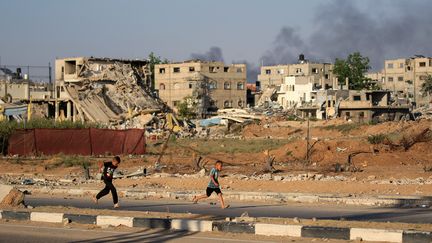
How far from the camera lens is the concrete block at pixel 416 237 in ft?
42.5

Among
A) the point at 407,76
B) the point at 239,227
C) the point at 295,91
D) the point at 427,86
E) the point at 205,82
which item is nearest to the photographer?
the point at 239,227

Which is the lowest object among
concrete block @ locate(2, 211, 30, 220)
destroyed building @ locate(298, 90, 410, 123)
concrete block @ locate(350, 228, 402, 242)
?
concrete block @ locate(2, 211, 30, 220)

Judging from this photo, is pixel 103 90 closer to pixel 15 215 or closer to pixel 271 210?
pixel 271 210

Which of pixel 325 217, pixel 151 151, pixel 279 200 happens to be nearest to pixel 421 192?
pixel 279 200

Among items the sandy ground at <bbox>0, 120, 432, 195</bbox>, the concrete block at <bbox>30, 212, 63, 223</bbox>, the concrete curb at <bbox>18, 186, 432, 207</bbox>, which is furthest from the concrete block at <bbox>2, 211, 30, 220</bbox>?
the sandy ground at <bbox>0, 120, 432, 195</bbox>

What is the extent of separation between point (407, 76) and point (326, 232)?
111m

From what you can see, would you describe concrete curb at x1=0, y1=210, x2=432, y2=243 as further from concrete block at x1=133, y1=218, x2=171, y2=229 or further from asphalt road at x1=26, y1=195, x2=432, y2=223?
asphalt road at x1=26, y1=195, x2=432, y2=223

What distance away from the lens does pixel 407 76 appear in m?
122

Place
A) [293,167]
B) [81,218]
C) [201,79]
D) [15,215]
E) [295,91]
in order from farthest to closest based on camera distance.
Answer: [295,91] < [201,79] < [293,167] < [15,215] < [81,218]

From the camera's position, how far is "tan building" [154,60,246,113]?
344 ft

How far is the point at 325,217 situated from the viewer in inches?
708

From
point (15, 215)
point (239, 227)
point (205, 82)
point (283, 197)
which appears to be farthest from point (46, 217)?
point (205, 82)

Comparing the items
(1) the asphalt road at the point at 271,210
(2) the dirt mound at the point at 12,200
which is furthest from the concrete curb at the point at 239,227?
(1) the asphalt road at the point at 271,210

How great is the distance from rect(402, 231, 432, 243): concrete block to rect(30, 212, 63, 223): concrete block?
748 cm
